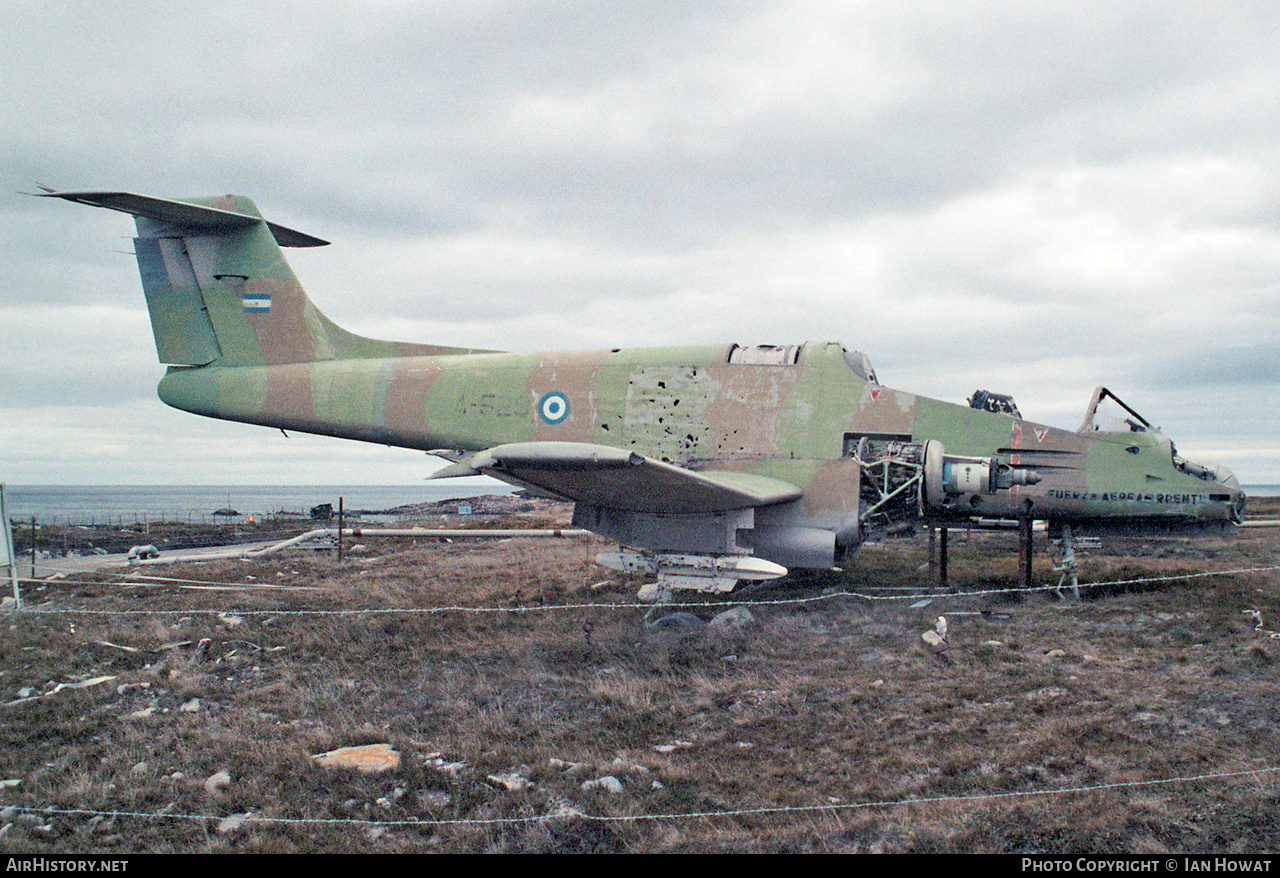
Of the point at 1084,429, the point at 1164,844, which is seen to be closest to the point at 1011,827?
the point at 1164,844

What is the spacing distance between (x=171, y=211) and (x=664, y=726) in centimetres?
1109

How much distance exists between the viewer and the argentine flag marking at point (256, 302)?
1305 centimetres

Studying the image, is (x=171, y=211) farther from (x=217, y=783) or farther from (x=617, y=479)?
(x=217, y=783)

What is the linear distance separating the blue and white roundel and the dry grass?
290cm

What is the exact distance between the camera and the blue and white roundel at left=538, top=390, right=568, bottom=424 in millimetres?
11727

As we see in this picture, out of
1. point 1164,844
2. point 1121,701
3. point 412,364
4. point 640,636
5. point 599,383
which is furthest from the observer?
point 412,364

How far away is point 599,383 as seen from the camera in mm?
11625

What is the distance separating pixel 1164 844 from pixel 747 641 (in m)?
5.01

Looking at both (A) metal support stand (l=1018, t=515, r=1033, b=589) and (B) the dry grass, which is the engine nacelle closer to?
(A) metal support stand (l=1018, t=515, r=1033, b=589)

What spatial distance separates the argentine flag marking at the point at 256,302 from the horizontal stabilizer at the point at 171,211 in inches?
44.1

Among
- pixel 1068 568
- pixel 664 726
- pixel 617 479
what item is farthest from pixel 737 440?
pixel 664 726

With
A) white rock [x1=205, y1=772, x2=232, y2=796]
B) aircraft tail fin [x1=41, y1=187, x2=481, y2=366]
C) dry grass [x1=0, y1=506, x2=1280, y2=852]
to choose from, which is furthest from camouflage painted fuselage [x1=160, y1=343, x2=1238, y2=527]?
white rock [x1=205, y1=772, x2=232, y2=796]
